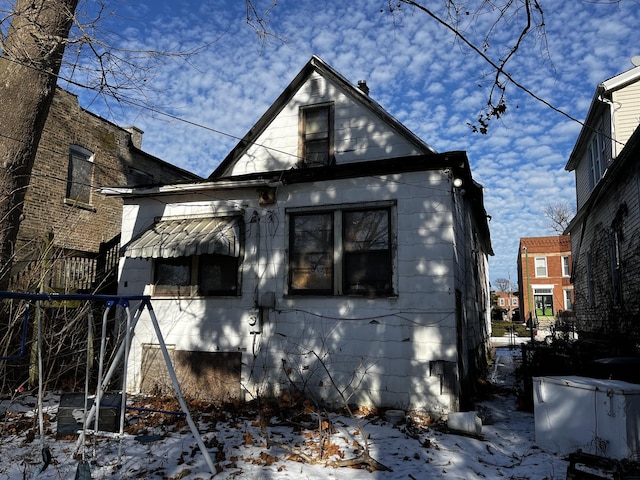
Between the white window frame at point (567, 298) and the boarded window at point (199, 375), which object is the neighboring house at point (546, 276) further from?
the boarded window at point (199, 375)

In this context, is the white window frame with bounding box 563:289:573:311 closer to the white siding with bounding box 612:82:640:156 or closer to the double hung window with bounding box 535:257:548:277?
the double hung window with bounding box 535:257:548:277

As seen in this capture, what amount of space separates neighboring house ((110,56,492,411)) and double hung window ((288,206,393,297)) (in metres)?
0.02

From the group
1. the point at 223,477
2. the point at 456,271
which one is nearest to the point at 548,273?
the point at 456,271

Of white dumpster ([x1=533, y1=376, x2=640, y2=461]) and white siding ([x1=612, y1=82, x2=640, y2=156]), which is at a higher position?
white siding ([x1=612, y1=82, x2=640, y2=156])

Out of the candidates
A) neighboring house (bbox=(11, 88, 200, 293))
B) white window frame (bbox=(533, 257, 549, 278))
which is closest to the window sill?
neighboring house (bbox=(11, 88, 200, 293))

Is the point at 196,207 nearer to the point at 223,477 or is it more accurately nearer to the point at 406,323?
the point at 406,323

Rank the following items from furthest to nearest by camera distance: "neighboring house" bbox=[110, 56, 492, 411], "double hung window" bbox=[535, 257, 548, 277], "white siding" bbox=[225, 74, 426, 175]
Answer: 1. "double hung window" bbox=[535, 257, 548, 277]
2. "white siding" bbox=[225, 74, 426, 175]
3. "neighboring house" bbox=[110, 56, 492, 411]

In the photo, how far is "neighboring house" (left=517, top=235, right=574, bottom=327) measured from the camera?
140 feet

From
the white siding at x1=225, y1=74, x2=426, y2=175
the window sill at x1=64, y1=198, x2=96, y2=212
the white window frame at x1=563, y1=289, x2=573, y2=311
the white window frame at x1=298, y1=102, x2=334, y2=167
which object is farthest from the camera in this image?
the white window frame at x1=563, y1=289, x2=573, y2=311

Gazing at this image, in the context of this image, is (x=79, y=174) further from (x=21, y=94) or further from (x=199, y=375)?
(x=199, y=375)

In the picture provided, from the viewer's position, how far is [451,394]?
7.62 metres

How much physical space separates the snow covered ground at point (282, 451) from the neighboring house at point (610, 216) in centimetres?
517

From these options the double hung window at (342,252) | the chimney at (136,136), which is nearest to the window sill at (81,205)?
the chimney at (136,136)

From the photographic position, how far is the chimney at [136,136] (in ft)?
69.3
